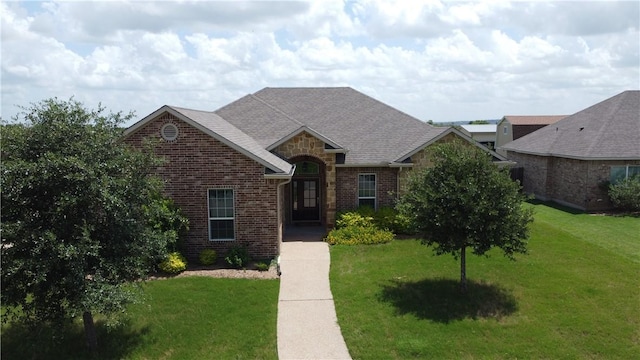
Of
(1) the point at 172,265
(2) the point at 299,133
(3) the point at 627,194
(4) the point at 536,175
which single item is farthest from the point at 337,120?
(3) the point at 627,194

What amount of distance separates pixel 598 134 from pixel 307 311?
68.7ft

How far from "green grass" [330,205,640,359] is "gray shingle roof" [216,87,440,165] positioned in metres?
5.07

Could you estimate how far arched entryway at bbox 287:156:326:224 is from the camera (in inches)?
887

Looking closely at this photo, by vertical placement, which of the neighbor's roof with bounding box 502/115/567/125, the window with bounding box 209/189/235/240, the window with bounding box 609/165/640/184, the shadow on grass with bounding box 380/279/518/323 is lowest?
the shadow on grass with bounding box 380/279/518/323

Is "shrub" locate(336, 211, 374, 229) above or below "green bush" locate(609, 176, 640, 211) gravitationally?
below

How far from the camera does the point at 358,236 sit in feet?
61.9

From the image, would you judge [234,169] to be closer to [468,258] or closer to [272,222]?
[272,222]

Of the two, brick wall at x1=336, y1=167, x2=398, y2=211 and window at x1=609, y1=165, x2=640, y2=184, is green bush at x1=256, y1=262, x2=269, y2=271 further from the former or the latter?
window at x1=609, y1=165, x2=640, y2=184

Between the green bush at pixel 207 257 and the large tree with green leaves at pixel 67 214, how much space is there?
210 inches

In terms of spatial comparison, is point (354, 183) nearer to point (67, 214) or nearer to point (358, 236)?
point (358, 236)

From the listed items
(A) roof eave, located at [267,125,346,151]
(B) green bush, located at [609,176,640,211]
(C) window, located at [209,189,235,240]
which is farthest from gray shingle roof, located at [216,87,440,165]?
(B) green bush, located at [609,176,640,211]

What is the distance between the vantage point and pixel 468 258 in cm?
1644

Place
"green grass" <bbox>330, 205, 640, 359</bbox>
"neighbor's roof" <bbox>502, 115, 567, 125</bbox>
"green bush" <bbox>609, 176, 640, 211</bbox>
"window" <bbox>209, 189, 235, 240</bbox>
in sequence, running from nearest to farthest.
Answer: "green grass" <bbox>330, 205, 640, 359</bbox> → "window" <bbox>209, 189, 235, 240</bbox> → "green bush" <bbox>609, 176, 640, 211</bbox> → "neighbor's roof" <bbox>502, 115, 567, 125</bbox>

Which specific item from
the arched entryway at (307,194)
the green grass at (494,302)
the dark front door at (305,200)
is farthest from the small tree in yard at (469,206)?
the dark front door at (305,200)
